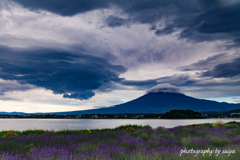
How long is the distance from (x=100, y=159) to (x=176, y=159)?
189cm

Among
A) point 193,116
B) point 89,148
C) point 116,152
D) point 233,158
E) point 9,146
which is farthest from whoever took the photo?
point 193,116

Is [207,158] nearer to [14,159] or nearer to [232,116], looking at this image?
[14,159]

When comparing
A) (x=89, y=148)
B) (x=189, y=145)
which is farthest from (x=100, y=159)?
(x=189, y=145)

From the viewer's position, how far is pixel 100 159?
14.3 ft

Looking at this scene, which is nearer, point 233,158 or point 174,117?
point 233,158

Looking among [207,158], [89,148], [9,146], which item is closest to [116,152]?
[89,148]

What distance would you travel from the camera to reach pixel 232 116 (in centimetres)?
13450

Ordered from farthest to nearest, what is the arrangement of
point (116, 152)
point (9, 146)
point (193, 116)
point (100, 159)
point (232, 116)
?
1. point (232, 116)
2. point (193, 116)
3. point (9, 146)
4. point (116, 152)
5. point (100, 159)

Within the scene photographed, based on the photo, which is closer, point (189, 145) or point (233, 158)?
point (233, 158)

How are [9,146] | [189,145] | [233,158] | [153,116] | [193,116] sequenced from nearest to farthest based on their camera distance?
[233,158] < [9,146] < [189,145] < [193,116] < [153,116]

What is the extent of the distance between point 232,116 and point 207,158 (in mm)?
155480

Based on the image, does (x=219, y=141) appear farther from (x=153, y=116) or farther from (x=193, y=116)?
(x=153, y=116)

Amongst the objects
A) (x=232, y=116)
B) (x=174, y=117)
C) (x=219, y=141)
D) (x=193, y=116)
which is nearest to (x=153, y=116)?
(x=174, y=117)

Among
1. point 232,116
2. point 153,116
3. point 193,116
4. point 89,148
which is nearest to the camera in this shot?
point 89,148
